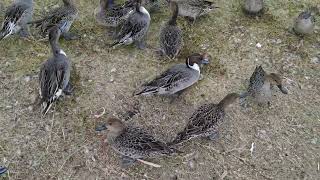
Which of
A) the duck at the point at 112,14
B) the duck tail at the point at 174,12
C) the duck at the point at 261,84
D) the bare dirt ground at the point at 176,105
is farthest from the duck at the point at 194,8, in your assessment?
the duck at the point at 261,84

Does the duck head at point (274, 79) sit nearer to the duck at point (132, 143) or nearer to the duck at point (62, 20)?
the duck at point (132, 143)

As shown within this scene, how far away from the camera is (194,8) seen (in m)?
7.06

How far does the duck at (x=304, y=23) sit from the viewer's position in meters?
6.78

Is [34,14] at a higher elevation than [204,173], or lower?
higher

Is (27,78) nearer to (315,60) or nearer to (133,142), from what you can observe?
(133,142)

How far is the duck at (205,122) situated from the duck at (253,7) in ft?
7.79

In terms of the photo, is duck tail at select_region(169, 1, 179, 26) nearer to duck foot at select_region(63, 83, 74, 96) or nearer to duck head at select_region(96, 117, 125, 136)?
duck foot at select_region(63, 83, 74, 96)

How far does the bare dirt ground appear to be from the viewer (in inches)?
207

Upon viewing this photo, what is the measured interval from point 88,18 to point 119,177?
323 centimetres

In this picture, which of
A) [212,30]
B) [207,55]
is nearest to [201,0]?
[212,30]

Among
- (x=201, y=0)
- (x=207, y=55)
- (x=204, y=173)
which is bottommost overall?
(x=204, y=173)

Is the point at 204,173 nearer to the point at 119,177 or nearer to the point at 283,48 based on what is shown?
the point at 119,177

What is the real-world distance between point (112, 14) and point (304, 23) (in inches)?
121

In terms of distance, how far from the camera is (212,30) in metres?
7.18
